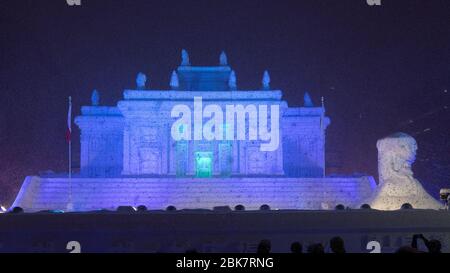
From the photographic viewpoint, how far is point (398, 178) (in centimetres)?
2484

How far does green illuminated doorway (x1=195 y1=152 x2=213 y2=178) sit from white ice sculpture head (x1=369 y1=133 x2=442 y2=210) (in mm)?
14271

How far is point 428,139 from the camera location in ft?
148

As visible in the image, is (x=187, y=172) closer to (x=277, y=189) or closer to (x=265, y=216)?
(x=277, y=189)

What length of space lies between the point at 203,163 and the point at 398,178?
15364 millimetres

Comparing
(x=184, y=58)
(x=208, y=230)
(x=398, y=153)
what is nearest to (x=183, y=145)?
(x=184, y=58)

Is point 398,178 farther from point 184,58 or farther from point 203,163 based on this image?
point 184,58

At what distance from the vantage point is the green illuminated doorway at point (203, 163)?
3756cm

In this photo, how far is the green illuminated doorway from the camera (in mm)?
37562

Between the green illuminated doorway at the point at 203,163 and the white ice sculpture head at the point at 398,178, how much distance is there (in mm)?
14271

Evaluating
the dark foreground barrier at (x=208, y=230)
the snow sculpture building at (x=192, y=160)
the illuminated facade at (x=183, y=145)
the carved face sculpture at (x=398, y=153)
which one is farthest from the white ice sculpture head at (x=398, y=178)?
the illuminated facade at (x=183, y=145)

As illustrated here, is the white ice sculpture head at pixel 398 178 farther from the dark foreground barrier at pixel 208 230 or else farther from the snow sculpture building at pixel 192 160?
the dark foreground barrier at pixel 208 230
